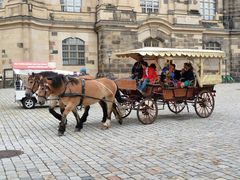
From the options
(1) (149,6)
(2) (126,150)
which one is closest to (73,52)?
(1) (149,6)

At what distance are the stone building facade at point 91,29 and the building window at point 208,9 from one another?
12.4 ft

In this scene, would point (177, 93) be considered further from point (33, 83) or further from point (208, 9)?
point (208, 9)

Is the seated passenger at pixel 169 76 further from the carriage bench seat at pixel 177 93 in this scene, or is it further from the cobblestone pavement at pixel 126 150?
the cobblestone pavement at pixel 126 150

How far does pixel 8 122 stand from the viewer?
11922 mm

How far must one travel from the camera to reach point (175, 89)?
11.9 meters

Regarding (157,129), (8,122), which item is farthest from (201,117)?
(8,122)

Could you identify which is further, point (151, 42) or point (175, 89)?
point (151, 42)

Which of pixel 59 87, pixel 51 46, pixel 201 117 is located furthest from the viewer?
pixel 51 46

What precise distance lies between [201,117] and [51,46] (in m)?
19.0

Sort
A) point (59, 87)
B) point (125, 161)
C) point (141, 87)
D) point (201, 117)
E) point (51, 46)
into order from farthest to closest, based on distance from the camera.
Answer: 1. point (51, 46)
2. point (201, 117)
3. point (141, 87)
4. point (59, 87)
5. point (125, 161)

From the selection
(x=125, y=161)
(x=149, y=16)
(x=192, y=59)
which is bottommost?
(x=125, y=161)

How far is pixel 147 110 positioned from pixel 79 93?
223cm

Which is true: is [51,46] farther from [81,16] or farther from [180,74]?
[180,74]

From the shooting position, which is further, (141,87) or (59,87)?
(141,87)
